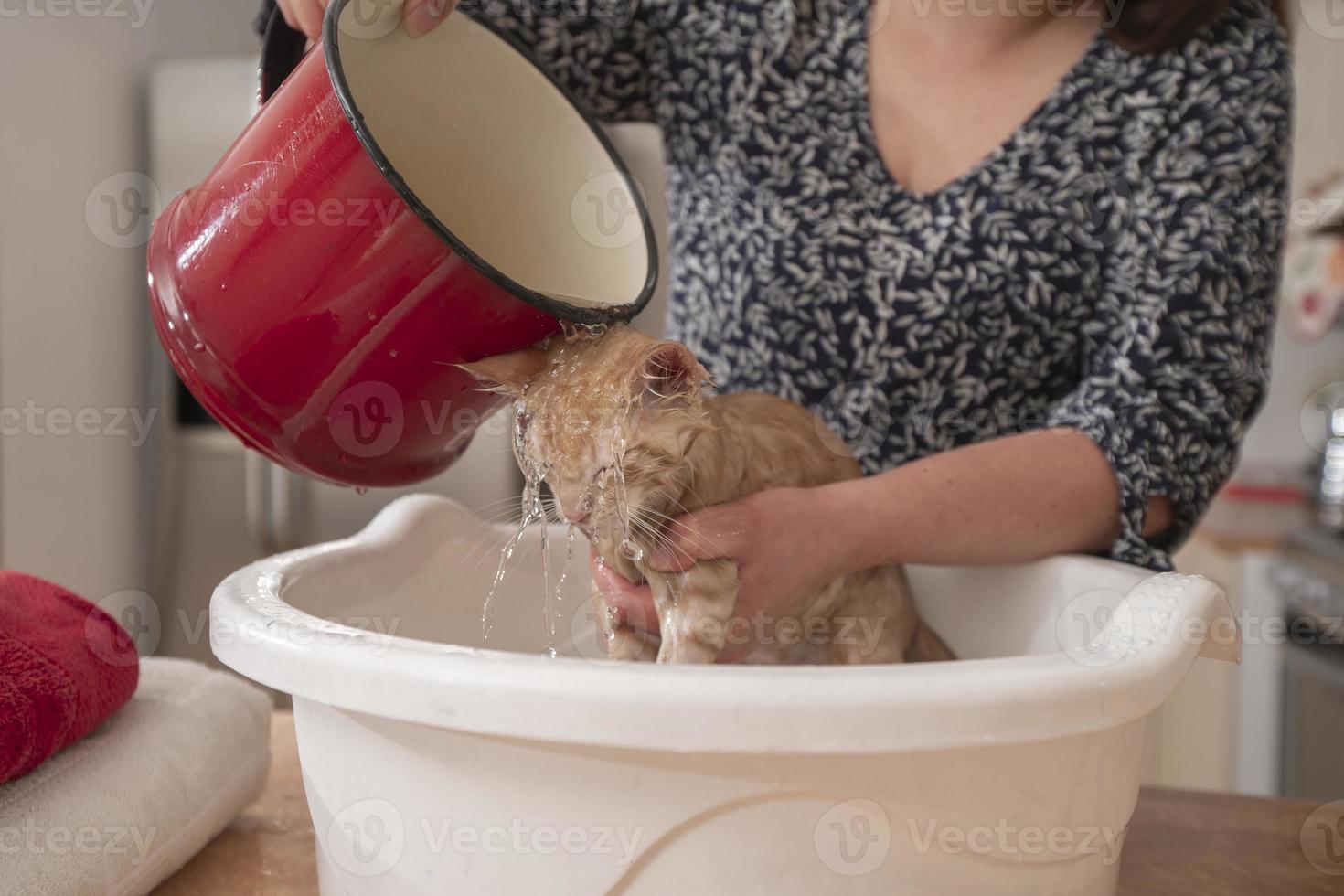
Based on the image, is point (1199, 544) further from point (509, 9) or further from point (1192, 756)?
point (509, 9)

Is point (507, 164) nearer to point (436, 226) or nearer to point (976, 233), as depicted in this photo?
point (436, 226)

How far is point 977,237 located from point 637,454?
0.47 m

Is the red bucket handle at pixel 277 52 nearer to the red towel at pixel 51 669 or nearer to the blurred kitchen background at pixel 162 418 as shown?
the red towel at pixel 51 669

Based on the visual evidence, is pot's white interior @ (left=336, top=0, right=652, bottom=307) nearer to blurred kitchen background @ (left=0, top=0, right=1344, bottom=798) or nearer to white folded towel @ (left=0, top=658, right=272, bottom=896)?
white folded towel @ (left=0, top=658, right=272, bottom=896)

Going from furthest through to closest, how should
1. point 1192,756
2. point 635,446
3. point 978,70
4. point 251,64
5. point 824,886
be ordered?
point 251,64 < point 1192,756 < point 978,70 < point 635,446 < point 824,886

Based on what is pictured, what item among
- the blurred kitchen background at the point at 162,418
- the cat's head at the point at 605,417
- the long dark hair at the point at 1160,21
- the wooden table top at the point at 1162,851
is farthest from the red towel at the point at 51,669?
the blurred kitchen background at the point at 162,418

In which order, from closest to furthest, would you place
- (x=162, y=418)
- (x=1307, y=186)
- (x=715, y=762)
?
(x=715, y=762) < (x=162, y=418) < (x=1307, y=186)

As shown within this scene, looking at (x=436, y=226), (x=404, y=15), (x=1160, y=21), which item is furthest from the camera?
(x=1160, y=21)

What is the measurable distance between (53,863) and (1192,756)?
236 centimetres

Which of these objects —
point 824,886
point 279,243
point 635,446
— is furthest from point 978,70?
point 824,886

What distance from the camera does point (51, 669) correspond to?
2.24 feet

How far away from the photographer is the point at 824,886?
0.53 meters

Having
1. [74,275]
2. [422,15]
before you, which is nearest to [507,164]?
[422,15]

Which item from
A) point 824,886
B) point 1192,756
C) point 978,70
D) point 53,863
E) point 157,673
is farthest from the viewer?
point 1192,756
